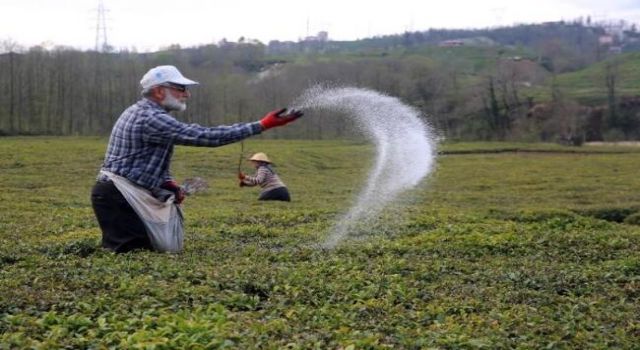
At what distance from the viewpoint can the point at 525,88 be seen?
127 m

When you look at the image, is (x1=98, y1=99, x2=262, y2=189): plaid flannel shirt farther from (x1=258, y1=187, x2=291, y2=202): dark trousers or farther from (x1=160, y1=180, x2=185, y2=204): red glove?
(x1=258, y1=187, x2=291, y2=202): dark trousers

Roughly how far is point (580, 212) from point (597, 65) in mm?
149081

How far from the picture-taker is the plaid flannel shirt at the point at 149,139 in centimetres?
912

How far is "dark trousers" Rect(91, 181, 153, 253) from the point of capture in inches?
375

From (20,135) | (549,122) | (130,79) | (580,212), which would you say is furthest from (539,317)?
(549,122)

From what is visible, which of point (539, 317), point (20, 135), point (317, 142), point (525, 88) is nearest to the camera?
point (539, 317)

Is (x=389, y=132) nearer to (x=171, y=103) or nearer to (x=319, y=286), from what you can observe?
(x=171, y=103)

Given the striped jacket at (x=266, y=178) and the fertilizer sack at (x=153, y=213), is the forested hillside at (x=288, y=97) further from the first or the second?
the fertilizer sack at (x=153, y=213)

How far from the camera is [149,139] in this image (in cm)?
952

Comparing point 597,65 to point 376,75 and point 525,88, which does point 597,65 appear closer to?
point 525,88

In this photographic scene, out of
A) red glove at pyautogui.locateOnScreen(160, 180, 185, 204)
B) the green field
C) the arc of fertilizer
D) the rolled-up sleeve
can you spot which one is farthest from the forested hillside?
the rolled-up sleeve

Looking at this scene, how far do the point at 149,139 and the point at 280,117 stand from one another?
5.41ft

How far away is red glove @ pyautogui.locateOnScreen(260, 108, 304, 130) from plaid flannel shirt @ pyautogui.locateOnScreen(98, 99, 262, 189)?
11.2 inches

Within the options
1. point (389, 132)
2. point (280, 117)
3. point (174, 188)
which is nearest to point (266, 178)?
point (389, 132)
